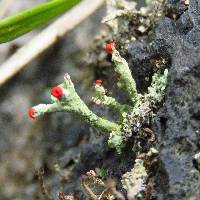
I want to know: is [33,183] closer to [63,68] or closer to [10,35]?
[63,68]

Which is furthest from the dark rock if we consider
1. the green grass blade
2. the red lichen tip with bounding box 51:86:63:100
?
the green grass blade

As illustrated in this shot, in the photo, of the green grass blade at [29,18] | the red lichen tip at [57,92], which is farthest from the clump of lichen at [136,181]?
the green grass blade at [29,18]

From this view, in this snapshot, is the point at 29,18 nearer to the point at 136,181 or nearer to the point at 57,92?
the point at 57,92

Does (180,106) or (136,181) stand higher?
(180,106)

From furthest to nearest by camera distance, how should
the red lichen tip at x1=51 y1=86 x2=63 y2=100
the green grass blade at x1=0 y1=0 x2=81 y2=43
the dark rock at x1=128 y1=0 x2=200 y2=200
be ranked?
the green grass blade at x1=0 y1=0 x2=81 y2=43, the red lichen tip at x1=51 y1=86 x2=63 y2=100, the dark rock at x1=128 y1=0 x2=200 y2=200

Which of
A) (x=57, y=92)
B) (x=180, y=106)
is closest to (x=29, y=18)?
(x=57, y=92)

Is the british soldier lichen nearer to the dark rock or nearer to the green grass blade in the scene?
the dark rock

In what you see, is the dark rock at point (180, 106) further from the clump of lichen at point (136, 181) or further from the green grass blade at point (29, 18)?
the green grass blade at point (29, 18)
